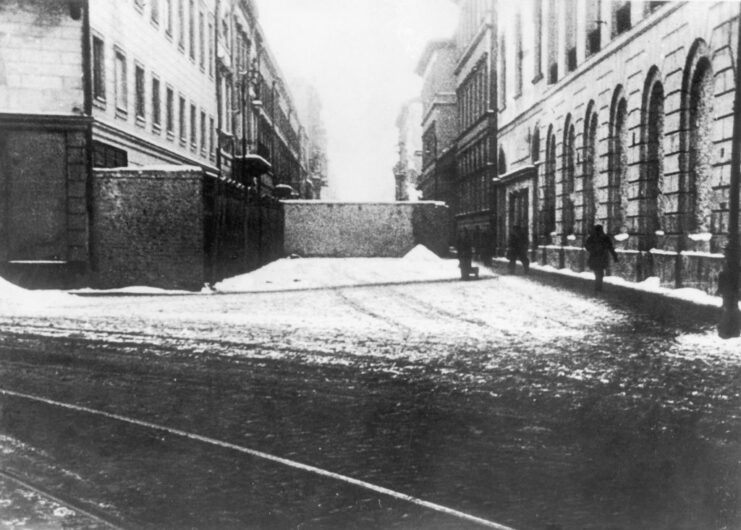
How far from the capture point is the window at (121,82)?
21.1 m

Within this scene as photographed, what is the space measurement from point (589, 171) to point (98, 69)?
14563mm

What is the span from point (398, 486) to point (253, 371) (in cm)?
403

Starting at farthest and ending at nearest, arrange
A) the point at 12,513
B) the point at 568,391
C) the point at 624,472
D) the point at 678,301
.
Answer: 1. the point at 678,301
2. the point at 568,391
3. the point at 624,472
4. the point at 12,513

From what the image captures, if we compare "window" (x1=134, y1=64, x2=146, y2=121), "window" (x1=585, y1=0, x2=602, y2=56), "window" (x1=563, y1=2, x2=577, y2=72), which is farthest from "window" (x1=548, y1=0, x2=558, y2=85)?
"window" (x1=134, y1=64, x2=146, y2=121)

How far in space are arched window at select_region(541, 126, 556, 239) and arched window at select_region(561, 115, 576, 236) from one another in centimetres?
166

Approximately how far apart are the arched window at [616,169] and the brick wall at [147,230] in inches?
449

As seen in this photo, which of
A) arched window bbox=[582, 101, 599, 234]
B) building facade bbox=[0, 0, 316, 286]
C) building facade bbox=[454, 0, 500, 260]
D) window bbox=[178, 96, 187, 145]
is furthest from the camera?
building facade bbox=[454, 0, 500, 260]

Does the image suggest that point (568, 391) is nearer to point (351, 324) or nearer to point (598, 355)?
point (598, 355)

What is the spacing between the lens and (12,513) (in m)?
4.30

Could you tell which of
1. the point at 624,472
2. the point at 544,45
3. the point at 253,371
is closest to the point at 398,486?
the point at 624,472

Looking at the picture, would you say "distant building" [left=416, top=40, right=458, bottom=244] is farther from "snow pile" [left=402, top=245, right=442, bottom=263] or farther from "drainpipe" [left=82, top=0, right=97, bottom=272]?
"drainpipe" [left=82, top=0, right=97, bottom=272]

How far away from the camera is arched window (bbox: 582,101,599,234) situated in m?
27.4

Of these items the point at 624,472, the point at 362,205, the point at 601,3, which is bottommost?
the point at 624,472

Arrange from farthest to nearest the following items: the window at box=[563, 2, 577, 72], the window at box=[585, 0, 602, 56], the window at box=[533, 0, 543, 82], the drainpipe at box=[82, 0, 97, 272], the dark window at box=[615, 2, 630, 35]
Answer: the window at box=[533, 0, 543, 82] → the window at box=[563, 2, 577, 72] → the window at box=[585, 0, 602, 56] → the dark window at box=[615, 2, 630, 35] → the drainpipe at box=[82, 0, 97, 272]
